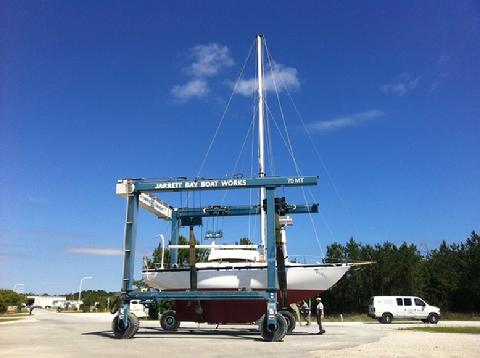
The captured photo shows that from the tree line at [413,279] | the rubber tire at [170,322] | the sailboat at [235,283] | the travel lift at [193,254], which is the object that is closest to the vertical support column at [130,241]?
the travel lift at [193,254]

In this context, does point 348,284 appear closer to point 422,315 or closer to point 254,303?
point 422,315

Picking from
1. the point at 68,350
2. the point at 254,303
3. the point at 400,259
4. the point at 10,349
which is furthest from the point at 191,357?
the point at 400,259

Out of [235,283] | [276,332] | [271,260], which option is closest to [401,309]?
[235,283]

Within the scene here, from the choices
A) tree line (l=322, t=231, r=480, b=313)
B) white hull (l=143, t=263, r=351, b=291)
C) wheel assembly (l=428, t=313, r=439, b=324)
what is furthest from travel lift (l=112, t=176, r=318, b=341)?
tree line (l=322, t=231, r=480, b=313)

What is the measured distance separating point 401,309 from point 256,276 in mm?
16034

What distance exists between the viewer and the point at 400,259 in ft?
179

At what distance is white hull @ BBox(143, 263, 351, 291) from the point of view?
23516 millimetres

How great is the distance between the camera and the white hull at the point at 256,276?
23.5 m

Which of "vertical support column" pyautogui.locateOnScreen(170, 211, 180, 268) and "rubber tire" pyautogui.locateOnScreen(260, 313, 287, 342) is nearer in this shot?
"rubber tire" pyautogui.locateOnScreen(260, 313, 287, 342)

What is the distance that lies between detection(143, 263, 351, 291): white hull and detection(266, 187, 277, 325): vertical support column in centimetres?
412

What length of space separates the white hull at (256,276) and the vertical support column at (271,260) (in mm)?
4116

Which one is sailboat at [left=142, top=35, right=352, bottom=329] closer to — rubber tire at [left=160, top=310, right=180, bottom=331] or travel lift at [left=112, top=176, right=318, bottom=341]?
rubber tire at [left=160, top=310, right=180, bottom=331]

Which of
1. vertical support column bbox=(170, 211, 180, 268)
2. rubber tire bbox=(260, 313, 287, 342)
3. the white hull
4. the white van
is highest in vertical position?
vertical support column bbox=(170, 211, 180, 268)

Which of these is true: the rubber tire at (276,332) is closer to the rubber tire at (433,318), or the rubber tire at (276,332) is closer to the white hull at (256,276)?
the white hull at (256,276)
